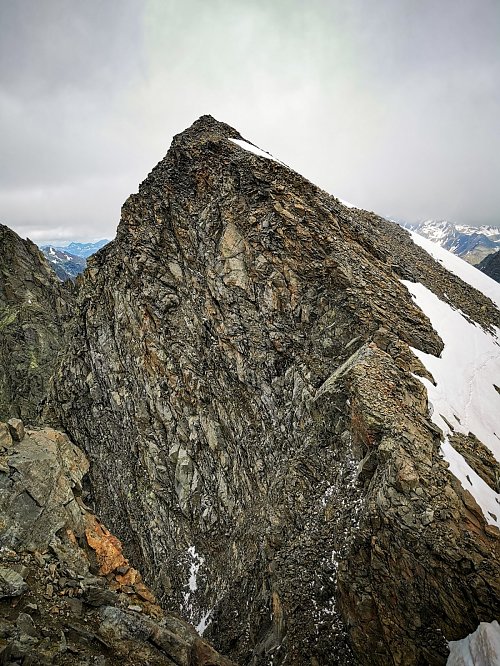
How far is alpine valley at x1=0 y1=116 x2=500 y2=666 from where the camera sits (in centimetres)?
991

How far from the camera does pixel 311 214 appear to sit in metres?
23.4

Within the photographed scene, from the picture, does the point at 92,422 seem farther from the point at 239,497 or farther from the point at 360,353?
the point at 360,353

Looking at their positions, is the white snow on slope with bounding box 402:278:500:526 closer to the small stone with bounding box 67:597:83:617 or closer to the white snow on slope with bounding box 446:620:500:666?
the white snow on slope with bounding box 446:620:500:666

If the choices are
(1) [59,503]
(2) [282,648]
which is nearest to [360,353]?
(2) [282,648]

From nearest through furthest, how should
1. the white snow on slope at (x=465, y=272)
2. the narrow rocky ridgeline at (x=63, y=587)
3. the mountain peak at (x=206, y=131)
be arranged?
1. the narrow rocky ridgeline at (x=63, y=587)
2. the mountain peak at (x=206, y=131)
3. the white snow on slope at (x=465, y=272)

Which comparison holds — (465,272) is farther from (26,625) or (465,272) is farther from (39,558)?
(26,625)

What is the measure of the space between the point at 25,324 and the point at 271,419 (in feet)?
167

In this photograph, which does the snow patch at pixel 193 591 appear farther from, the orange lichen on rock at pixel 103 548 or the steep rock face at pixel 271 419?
the orange lichen on rock at pixel 103 548

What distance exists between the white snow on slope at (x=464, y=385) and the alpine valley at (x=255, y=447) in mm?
158

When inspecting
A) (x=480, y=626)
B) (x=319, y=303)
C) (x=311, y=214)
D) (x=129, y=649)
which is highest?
(x=311, y=214)

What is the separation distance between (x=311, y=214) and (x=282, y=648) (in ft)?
75.9

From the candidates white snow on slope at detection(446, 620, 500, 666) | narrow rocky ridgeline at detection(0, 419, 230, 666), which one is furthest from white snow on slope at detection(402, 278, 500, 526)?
narrow rocky ridgeline at detection(0, 419, 230, 666)

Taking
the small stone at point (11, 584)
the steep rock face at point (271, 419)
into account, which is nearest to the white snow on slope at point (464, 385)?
A: the steep rock face at point (271, 419)

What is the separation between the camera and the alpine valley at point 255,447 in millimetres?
9914
